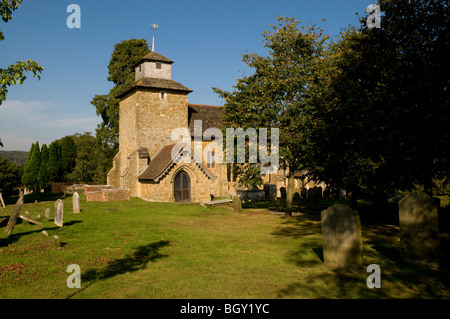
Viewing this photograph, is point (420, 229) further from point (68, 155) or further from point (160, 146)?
point (68, 155)

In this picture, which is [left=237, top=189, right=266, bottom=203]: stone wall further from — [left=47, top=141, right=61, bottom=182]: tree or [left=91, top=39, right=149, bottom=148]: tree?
[left=47, top=141, right=61, bottom=182]: tree

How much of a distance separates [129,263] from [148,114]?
79.1 feet

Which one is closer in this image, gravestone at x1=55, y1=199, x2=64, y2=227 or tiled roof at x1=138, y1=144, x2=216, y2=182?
gravestone at x1=55, y1=199, x2=64, y2=227

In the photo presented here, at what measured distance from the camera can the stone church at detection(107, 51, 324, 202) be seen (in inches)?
1131

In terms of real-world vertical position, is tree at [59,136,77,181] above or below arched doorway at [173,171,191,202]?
above

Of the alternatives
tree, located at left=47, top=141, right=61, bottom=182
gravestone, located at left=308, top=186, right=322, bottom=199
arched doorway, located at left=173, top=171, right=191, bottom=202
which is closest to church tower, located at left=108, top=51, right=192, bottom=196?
arched doorway, located at left=173, top=171, right=191, bottom=202

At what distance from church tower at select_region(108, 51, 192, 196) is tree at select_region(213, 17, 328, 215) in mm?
13977

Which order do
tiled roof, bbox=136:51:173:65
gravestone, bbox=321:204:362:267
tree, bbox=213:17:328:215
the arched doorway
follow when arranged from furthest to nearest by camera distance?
1. tiled roof, bbox=136:51:173:65
2. the arched doorway
3. tree, bbox=213:17:328:215
4. gravestone, bbox=321:204:362:267

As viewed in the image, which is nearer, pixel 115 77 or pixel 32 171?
pixel 32 171

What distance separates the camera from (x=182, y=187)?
2906cm

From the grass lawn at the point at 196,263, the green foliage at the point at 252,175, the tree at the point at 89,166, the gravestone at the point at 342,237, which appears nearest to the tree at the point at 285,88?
the green foliage at the point at 252,175

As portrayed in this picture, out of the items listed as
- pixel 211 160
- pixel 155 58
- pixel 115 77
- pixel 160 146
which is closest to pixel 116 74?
pixel 115 77

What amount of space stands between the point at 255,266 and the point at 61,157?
4800 centimetres
